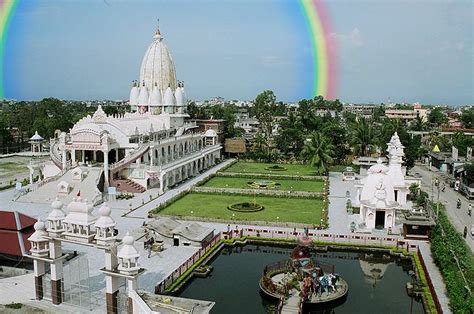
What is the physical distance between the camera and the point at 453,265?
21875 mm

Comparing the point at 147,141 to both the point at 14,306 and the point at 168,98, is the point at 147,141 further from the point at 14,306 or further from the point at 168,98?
the point at 14,306

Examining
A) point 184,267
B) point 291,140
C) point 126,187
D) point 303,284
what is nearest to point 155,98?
point 126,187

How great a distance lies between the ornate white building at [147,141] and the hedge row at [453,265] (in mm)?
22978

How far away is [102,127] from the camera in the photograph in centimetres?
4322

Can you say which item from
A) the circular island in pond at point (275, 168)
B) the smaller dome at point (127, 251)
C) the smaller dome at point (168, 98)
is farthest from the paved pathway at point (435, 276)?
the smaller dome at point (168, 98)

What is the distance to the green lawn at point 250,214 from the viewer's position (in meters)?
33.2

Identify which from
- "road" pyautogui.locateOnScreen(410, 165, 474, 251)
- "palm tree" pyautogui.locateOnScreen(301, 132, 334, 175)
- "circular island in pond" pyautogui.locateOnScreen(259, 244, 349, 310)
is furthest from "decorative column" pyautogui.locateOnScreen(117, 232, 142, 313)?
"palm tree" pyautogui.locateOnScreen(301, 132, 334, 175)

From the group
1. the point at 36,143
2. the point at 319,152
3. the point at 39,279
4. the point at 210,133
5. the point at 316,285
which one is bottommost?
the point at 316,285

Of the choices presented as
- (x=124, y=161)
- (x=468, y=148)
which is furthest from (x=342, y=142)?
(x=124, y=161)

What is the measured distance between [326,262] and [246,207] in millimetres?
11567

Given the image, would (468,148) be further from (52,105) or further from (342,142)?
(52,105)

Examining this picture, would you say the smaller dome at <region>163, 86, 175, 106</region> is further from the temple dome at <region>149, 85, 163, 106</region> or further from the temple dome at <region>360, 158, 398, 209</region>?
the temple dome at <region>360, 158, 398, 209</region>

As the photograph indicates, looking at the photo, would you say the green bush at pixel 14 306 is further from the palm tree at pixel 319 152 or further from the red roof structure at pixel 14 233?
the palm tree at pixel 319 152

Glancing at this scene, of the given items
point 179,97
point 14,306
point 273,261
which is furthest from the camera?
point 179,97
